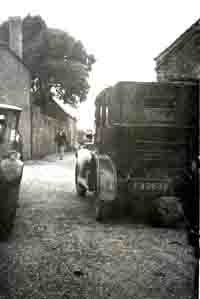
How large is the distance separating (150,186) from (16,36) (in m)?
15.6

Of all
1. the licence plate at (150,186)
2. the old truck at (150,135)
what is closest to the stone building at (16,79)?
the old truck at (150,135)

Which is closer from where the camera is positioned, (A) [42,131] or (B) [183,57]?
(B) [183,57]

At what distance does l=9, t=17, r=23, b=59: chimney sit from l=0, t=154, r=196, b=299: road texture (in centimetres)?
1458

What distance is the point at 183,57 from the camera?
11609 mm

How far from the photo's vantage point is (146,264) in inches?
126

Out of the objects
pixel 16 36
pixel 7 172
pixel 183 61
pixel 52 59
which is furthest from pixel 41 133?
pixel 7 172

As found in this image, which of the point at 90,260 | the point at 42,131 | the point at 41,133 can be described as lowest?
the point at 90,260

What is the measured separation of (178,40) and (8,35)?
1240 centimetres

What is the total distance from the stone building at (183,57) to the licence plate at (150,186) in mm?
5591

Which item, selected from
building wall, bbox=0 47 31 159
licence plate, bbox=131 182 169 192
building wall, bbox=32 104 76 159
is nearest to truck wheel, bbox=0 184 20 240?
licence plate, bbox=131 182 169 192

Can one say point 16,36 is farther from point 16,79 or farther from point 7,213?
point 7,213

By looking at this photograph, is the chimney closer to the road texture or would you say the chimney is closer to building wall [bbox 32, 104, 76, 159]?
building wall [bbox 32, 104, 76, 159]

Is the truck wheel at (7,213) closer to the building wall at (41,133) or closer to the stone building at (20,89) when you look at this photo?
the stone building at (20,89)

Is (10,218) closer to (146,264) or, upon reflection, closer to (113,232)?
(113,232)
